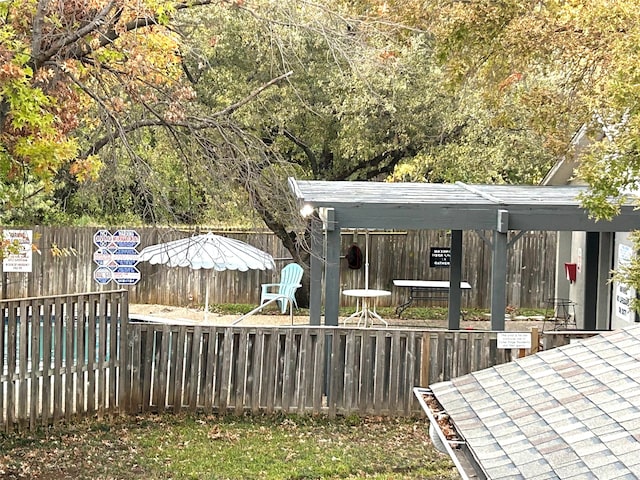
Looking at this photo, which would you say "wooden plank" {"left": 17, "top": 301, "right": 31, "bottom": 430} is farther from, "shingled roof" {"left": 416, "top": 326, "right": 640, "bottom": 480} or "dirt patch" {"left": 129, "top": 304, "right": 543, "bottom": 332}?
"dirt patch" {"left": 129, "top": 304, "right": 543, "bottom": 332}

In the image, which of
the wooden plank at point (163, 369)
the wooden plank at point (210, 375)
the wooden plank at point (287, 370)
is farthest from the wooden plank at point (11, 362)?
A: the wooden plank at point (287, 370)

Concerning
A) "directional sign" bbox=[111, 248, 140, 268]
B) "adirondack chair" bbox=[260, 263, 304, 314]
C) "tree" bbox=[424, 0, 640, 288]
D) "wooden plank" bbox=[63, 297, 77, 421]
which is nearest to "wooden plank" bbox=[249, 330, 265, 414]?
"wooden plank" bbox=[63, 297, 77, 421]

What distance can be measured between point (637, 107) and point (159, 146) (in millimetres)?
11061

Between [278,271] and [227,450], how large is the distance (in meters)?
13.2

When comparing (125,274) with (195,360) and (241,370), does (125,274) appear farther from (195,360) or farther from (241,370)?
(241,370)

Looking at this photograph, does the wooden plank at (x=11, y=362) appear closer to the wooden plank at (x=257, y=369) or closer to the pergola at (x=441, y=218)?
the wooden plank at (x=257, y=369)

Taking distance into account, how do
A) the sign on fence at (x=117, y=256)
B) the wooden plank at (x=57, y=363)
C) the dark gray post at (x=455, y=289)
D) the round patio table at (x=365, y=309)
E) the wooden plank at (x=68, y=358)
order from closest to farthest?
the wooden plank at (x=57, y=363)
the wooden plank at (x=68, y=358)
the dark gray post at (x=455, y=289)
the round patio table at (x=365, y=309)
the sign on fence at (x=117, y=256)

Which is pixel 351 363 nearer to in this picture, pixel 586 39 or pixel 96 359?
pixel 96 359

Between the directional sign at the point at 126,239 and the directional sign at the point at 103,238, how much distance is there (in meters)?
0.10

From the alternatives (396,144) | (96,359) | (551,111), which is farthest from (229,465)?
(396,144)

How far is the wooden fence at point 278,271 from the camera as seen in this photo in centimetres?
2277

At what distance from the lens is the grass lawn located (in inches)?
367

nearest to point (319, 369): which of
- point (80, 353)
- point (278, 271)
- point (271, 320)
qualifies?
point (80, 353)

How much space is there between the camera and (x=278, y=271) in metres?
23.2
